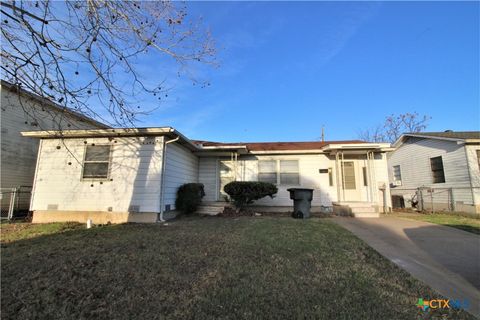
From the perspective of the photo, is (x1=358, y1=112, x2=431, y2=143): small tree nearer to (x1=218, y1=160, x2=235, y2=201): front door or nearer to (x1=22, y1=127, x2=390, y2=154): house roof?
(x1=22, y1=127, x2=390, y2=154): house roof

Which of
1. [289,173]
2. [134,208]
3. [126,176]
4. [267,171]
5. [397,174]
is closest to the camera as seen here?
[134,208]

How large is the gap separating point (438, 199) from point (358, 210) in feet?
20.1

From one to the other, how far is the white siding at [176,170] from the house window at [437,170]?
1271 cm

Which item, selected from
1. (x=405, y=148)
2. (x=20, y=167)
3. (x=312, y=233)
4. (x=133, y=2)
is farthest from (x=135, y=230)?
(x=405, y=148)

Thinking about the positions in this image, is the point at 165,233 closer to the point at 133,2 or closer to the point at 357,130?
the point at 133,2

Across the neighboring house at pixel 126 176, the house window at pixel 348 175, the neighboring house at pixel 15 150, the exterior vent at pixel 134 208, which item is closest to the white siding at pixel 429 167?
the neighboring house at pixel 126 176

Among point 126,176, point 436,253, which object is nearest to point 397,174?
point 436,253

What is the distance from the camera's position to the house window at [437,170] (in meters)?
12.1

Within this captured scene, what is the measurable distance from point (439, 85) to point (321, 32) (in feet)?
34.9

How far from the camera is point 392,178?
16359 millimetres

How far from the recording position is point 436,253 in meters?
4.36

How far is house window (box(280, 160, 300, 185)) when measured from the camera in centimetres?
1068

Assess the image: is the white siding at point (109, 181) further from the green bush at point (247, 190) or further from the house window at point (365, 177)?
the house window at point (365, 177)

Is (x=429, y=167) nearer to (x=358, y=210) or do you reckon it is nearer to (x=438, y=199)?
(x=438, y=199)
